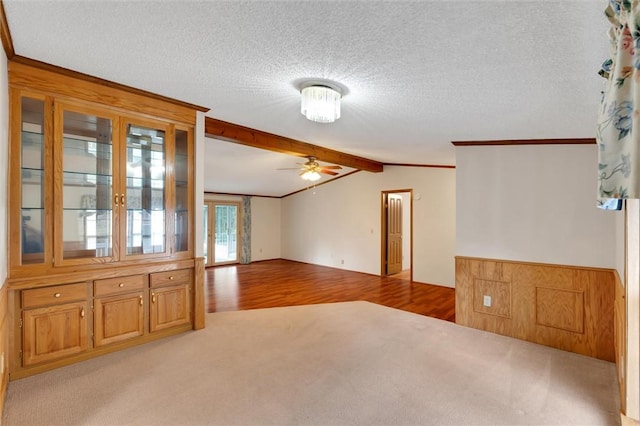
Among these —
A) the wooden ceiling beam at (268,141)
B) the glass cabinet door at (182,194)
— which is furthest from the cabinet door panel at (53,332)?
the wooden ceiling beam at (268,141)

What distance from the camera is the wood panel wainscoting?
3100 millimetres

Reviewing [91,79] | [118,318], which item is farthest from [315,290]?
[91,79]

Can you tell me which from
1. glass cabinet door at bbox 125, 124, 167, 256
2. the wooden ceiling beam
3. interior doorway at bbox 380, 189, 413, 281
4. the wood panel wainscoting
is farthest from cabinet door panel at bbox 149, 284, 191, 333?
interior doorway at bbox 380, 189, 413, 281

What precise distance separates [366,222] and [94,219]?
18.2ft

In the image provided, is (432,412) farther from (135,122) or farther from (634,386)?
(135,122)

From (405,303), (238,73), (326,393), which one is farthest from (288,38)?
(405,303)

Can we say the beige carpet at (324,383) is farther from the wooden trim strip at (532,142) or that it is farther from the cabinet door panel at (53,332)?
the wooden trim strip at (532,142)

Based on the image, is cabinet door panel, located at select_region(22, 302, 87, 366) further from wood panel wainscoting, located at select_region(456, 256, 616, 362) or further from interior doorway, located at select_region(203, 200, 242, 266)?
interior doorway, located at select_region(203, 200, 242, 266)

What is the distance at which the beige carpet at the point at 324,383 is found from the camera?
2059mm

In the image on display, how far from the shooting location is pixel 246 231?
9.12 m

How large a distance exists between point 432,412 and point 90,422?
2.19 metres

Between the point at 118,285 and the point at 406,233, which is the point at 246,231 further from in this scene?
the point at 118,285

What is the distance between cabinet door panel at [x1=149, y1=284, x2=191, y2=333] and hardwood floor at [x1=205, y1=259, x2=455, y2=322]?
1079mm

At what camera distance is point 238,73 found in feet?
7.42
